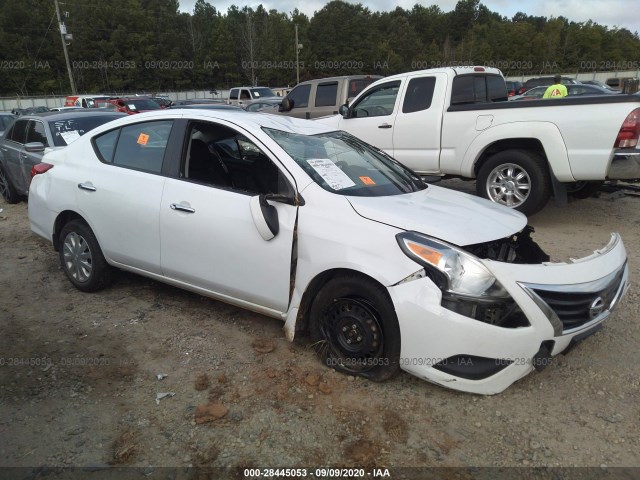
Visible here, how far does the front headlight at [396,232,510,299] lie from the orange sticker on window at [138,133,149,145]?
96.1 inches

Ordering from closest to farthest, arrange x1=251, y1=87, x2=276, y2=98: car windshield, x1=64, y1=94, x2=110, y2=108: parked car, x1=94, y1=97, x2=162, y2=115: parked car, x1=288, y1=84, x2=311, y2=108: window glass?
x1=288, y1=84, x2=311, y2=108: window glass
x1=94, y1=97, x2=162, y2=115: parked car
x1=64, y1=94, x2=110, y2=108: parked car
x1=251, y1=87, x2=276, y2=98: car windshield

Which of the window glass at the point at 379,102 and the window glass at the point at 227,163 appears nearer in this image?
the window glass at the point at 227,163

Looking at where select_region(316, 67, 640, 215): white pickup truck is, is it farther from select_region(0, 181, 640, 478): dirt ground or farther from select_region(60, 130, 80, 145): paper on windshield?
select_region(60, 130, 80, 145): paper on windshield

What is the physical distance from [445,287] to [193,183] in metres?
2.03

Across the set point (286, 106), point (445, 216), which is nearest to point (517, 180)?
point (445, 216)

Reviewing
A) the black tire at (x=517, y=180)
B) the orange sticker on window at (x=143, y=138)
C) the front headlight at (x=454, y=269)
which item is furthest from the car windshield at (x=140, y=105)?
the front headlight at (x=454, y=269)

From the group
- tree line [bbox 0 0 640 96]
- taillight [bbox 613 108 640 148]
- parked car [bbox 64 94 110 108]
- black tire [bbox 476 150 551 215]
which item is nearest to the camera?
taillight [bbox 613 108 640 148]

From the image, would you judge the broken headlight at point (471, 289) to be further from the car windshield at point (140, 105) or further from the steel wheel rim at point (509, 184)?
the car windshield at point (140, 105)

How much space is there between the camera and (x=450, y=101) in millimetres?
6941

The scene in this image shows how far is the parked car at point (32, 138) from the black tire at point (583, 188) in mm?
6692

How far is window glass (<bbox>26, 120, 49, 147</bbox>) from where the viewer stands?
23.7 feet

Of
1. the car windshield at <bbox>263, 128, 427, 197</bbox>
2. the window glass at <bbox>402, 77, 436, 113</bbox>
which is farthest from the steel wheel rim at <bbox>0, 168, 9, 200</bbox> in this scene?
the car windshield at <bbox>263, 128, 427, 197</bbox>

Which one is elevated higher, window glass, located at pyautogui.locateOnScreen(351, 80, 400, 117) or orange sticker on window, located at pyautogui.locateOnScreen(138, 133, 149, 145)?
window glass, located at pyautogui.locateOnScreen(351, 80, 400, 117)

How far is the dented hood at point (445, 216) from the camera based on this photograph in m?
2.85
